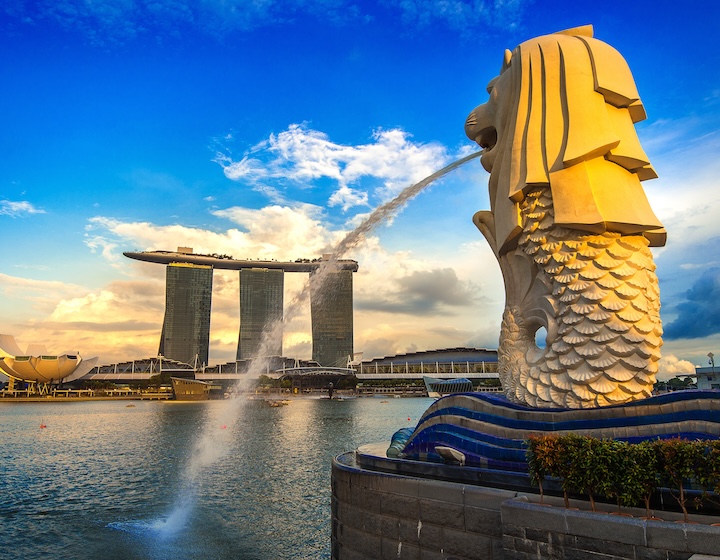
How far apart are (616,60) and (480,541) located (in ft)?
35.4

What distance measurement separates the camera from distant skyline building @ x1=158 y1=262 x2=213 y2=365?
149750 millimetres

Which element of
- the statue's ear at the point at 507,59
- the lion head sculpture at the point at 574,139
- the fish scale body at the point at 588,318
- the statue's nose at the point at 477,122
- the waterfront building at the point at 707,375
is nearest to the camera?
the fish scale body at the point at 588,318

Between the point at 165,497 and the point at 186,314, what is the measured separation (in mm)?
137582

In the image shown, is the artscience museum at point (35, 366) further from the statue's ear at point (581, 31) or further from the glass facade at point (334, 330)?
the statue's ear at point (581, 31)

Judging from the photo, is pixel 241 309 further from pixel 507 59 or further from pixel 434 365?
pixel 507 59

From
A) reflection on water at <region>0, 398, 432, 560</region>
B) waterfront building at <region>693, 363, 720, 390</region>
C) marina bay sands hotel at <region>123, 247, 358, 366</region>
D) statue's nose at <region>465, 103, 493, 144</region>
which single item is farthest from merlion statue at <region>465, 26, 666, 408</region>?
marina bay sands hotel at <region>123, 247, 358, 366</region>

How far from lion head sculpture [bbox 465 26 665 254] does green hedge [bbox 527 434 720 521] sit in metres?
4.92

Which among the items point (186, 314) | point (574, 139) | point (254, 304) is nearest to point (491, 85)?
point (574, 139)

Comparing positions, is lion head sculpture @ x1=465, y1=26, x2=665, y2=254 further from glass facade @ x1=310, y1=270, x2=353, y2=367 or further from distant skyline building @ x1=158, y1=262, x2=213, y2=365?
distant skyline building @ x1=158, y1=262, x2=213, y2=365

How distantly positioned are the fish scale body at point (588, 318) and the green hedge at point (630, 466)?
273 cm

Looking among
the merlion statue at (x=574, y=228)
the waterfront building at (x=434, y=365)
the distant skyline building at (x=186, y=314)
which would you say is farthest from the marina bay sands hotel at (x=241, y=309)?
the merlion statue at (x=574, y=228)

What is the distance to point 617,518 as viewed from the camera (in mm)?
6879

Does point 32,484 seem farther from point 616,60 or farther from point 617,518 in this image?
point 616,60

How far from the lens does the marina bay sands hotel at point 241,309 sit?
149500mm
